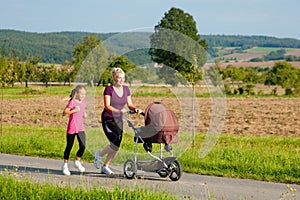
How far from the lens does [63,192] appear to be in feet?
23.9

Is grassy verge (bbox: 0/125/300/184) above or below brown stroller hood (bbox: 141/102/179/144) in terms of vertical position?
below

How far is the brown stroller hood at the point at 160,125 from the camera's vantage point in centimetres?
942

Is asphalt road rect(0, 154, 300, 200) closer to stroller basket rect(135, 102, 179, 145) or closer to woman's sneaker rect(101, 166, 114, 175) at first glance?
woman's sneaker rect(101, 166, 114, 175)

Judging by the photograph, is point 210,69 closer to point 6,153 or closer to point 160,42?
point 160,42

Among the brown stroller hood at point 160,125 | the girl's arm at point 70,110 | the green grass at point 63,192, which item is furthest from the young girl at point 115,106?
the green grass at point 63,192

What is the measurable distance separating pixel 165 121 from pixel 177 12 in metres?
66.2

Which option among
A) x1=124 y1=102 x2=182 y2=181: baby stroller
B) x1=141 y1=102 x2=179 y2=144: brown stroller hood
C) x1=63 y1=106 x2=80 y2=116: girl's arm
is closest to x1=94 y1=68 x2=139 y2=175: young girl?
x1=124 y1=102 x2=182 y2=181: baby stroller

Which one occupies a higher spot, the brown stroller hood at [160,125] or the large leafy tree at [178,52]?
the large leafy tree at [178,52]

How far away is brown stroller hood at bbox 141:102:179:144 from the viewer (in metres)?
9.42

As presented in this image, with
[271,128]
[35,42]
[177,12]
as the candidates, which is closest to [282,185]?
[271,128]

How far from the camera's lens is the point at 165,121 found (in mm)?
9438

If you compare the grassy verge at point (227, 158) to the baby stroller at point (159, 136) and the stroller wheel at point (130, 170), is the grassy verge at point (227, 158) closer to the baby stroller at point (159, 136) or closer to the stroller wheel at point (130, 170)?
the baby stroller at point (159, 136)

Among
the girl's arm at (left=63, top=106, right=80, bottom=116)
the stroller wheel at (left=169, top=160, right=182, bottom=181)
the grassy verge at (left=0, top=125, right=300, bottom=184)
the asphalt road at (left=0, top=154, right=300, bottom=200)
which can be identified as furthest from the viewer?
the girl's arm at (left=63, top=106, right=80, bottom=116)

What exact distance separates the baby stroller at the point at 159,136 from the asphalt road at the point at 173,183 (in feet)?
0.60
